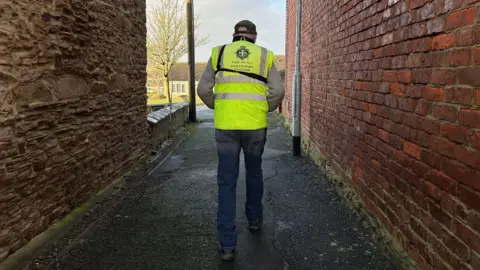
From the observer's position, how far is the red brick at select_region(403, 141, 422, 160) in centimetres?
313

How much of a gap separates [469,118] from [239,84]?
1.97 m

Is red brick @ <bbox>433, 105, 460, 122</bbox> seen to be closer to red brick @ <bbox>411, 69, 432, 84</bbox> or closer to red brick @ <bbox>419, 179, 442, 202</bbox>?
red brick @ <bbox>411, 69, 432, 84</bbox>

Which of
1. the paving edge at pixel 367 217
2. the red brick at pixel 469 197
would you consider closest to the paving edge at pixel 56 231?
the paving edge at pixel 367 217

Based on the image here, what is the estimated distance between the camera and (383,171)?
154 inches

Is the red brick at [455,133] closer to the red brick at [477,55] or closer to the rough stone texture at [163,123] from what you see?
the red brick at [477,55]

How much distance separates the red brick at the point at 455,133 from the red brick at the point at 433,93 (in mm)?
201

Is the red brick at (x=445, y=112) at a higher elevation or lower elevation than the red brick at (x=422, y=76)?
lower

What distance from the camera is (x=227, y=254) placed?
12.1 feet

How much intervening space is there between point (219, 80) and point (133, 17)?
13.1 ft

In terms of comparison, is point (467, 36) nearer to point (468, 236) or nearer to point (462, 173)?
point (462, 173)

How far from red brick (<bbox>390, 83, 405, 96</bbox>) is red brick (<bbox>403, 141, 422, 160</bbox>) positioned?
42 centimetres

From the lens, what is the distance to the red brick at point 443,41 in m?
2.63

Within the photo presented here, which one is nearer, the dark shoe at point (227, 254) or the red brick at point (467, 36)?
the red brick at point (467, 36)

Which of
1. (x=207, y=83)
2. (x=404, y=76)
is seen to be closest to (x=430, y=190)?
(x=404, y=76)
